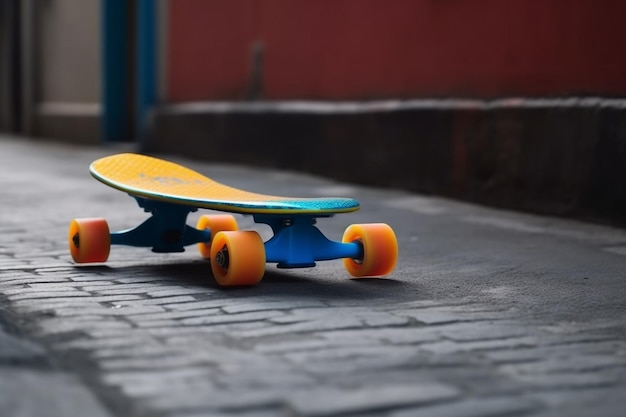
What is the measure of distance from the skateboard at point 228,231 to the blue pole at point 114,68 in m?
9.89

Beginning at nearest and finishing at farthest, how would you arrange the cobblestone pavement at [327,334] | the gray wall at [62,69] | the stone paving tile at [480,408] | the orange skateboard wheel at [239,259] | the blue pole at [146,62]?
the stone paving tile at [480,408] → the cobblestone pavement at [327,334] → the orange skateboard wheel at [239,259] → the blue pole at [146,62] → the gray wall at [62,69]

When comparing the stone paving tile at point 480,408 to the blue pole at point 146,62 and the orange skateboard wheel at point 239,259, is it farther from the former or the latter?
the blue pole at point 146,62

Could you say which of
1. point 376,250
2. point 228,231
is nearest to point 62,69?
point 228,231

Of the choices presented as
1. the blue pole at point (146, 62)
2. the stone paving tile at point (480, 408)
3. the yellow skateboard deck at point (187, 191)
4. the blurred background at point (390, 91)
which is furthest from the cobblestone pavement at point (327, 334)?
the blue pole at point (146, 62)

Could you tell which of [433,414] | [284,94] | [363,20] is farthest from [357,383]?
[284,94]

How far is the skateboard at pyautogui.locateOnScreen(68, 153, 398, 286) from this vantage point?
12.9ft

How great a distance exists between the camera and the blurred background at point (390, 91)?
20.4ft

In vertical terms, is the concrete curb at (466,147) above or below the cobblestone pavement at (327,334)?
above

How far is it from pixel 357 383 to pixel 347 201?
1525mm

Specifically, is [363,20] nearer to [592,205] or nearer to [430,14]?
[430,14]

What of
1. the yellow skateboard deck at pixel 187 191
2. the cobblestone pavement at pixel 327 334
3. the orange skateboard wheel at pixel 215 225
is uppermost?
the yellow skateboard deck at pixel 187 191

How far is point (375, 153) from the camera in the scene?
826 centimetres

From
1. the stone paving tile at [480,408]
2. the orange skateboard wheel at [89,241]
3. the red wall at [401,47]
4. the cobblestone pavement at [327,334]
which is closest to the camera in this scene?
the stone paving tile at [480,408]

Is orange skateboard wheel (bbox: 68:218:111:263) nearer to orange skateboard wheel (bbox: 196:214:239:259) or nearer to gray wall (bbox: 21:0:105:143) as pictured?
orange skateboard wheel (bbox: 196:214:239:259)
